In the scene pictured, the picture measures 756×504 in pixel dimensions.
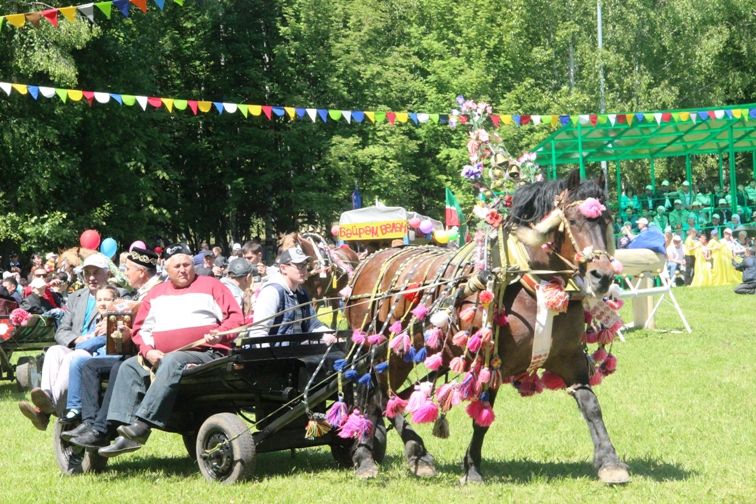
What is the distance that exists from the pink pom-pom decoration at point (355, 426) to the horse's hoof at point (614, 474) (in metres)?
1.67

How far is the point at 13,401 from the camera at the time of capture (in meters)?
13.7

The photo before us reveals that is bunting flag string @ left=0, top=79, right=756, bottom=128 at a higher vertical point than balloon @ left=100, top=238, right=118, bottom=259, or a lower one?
higher

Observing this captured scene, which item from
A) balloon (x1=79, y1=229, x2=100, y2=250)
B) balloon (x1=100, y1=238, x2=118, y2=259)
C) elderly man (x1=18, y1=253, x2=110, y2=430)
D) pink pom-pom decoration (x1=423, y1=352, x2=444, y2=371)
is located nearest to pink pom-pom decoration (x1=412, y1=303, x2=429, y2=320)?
pink pom-pom decoration (x1=423, y1=352, x2=444, y2=371)

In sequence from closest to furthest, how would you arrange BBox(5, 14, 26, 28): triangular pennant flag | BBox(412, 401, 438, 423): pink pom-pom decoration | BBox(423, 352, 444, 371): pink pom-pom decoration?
BBox(412, 401, 438, 423): pink pom-pom decoration → BBox(423, 352, 444, 371): pink pom-pom decoration → BBox(5, 14, 26, 28): triangular pennant flag

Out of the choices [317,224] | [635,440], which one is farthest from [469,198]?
[635,440]

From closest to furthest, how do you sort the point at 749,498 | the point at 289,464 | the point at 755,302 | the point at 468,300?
the point at 749,498 → the point at 468,300 → the point at 289,464 → the point at 755,302

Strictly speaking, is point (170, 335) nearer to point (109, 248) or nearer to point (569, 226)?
point (569, 226)

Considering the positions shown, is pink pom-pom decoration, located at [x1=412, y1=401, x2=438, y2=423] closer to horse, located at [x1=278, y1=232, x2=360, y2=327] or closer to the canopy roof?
horse, located at [x1=278, y1=232, x2=360, y2=327]

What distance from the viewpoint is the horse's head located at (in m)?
7.04

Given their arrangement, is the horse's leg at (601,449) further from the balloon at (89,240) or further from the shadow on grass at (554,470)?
the balloon at (89,240)

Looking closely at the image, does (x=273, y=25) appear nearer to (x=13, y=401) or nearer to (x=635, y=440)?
(x=13, y=401)

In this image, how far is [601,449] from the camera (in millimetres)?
7246

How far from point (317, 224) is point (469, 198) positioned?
596 cm

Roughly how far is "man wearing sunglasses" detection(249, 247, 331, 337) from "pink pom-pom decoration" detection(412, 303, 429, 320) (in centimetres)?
93
